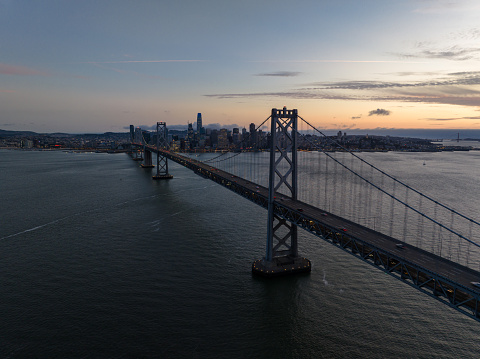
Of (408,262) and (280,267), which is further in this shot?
(280,267)

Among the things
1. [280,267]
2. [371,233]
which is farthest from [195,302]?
[371,233]

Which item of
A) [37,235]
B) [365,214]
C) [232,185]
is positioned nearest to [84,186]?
[37,235]

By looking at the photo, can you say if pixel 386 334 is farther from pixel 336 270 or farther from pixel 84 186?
pixel 84 186

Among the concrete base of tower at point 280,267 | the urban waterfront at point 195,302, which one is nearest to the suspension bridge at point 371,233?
the concrete base of tower at point 280,267

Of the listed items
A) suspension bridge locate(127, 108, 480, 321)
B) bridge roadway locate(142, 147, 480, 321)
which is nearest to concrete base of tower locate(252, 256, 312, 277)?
suspension bridge locate(127, 108, 480, 321)

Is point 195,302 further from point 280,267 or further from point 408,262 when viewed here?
point 408,262

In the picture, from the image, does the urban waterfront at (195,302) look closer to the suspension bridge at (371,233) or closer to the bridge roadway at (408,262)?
the suspension bridge at (371,233)
